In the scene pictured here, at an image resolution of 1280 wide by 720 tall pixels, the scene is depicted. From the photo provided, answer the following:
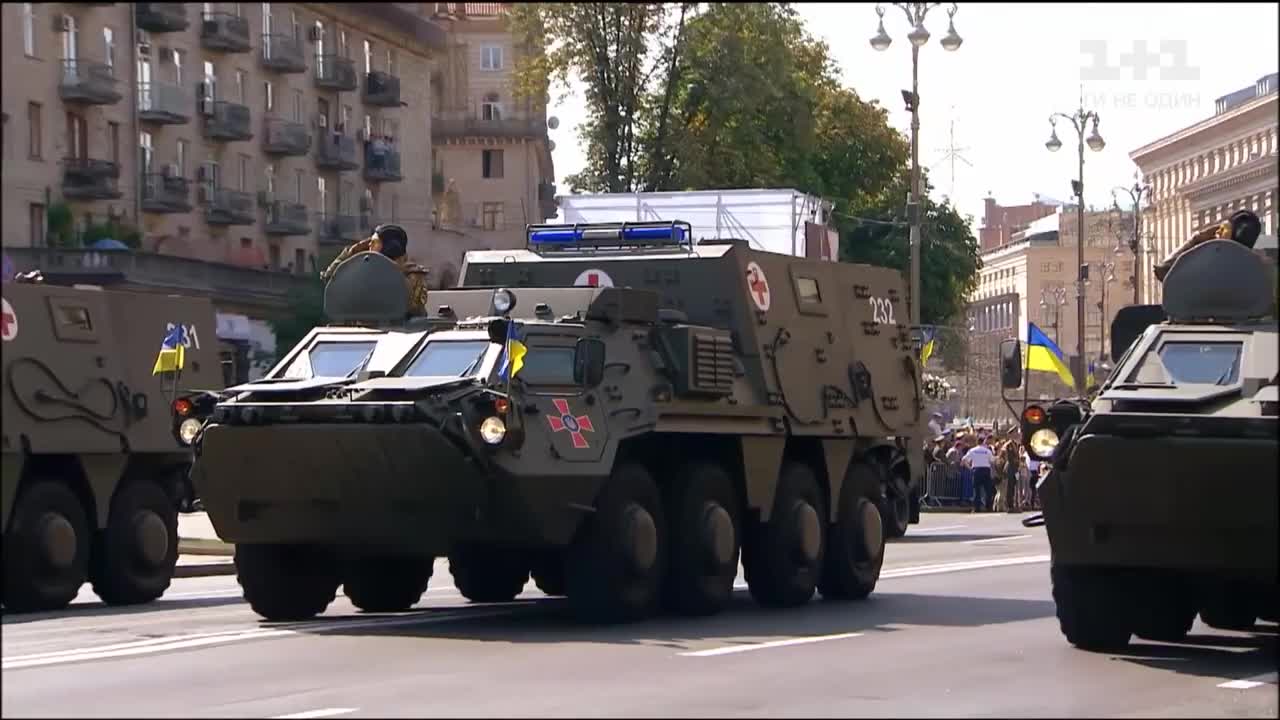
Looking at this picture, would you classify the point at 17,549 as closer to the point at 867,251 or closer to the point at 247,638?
the point at 247,638

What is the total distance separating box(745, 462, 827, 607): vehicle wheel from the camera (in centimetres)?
1700

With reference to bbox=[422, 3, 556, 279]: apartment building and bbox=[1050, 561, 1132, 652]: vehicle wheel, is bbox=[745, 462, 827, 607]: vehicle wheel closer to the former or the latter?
bbox=[422, 3, 556, 279]: apartment building

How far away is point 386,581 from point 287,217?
290 cm

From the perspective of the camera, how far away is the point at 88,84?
444 inches

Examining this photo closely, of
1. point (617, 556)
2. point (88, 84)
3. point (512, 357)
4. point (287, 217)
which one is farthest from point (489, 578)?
point (88, 84)

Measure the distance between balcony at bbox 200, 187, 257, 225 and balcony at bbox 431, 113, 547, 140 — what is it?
3854 mm

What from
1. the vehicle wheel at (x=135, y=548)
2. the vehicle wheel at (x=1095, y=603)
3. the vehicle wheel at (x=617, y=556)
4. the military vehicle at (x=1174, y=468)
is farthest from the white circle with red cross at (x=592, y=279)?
the vehicle wheel at (x=1095, y=603)

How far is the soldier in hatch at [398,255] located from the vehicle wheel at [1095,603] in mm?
5119

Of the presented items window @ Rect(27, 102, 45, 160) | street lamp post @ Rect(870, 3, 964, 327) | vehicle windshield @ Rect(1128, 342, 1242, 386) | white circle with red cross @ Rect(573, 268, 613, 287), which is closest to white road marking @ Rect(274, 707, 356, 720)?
window @ Rect(27, 102, 45, 160)

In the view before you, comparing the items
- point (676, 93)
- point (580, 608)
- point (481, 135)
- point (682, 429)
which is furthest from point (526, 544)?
point (676, 93)

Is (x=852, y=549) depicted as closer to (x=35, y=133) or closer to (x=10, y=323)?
(x=10, y=323)

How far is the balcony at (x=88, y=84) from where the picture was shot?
24.6 feet

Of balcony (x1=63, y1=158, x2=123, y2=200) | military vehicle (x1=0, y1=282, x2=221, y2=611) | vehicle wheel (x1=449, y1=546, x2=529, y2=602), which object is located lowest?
vehicle wheel (x1=449, y1=546, x2=529, y2=602)

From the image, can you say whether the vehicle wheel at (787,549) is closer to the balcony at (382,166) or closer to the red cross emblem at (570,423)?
the red cross emblem at (570,423)
